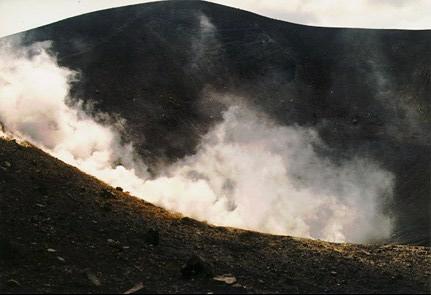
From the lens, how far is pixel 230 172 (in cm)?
2383

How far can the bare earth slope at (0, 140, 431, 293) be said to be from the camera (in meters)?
10.0

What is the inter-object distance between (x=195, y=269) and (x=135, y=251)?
6.13ft

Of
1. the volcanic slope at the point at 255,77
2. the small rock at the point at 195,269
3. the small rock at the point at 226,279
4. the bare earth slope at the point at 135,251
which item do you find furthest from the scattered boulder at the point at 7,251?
the volcanic slope at the point at 255,77

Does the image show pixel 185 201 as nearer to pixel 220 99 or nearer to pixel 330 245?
pixel 330 245

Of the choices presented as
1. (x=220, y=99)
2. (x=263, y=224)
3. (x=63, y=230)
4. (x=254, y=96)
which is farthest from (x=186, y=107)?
(x=63, y=230)

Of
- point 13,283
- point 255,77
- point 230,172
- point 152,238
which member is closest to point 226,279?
point 152,238

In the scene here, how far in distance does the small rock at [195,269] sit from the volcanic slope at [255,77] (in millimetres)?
10730

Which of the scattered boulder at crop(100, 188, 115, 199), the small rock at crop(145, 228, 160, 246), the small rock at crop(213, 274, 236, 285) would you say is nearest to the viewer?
the small rock at crop(213, 274, 236, 285)

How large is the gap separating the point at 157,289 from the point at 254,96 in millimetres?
24562

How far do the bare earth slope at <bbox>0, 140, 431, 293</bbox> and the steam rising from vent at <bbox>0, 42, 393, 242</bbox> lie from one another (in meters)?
3.32

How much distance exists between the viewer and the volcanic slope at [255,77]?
26219mm

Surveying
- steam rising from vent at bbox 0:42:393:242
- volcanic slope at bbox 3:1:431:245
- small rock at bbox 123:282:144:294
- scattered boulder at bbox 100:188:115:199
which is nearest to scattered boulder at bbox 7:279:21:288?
small rock at bbox 123:282:144:294

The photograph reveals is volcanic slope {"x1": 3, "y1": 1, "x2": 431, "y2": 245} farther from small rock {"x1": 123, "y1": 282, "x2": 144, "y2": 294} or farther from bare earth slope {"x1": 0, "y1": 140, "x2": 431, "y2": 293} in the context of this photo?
small rock {"x1": 123, "y1": 282, "x2": 144, "y2": 294}

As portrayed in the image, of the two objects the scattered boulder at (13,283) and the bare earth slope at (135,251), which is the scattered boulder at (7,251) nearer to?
the bare earth slope at (135,251)
